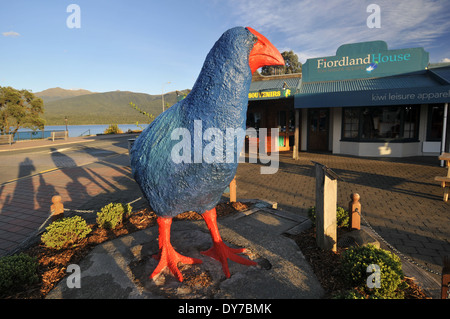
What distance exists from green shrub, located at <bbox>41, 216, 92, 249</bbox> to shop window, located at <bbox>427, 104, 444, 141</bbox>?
13.8 m

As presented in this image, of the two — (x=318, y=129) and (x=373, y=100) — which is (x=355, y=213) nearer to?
(x=373, y=100)

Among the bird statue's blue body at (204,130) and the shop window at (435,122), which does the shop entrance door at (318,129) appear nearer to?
the shop window at (435,122)

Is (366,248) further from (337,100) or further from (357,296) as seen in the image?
(337,100)

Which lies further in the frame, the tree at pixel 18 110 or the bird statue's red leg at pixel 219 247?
the tree at pixel 18 110

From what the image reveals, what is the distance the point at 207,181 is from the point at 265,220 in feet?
7.22

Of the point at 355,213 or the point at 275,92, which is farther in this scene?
the point at 275,92

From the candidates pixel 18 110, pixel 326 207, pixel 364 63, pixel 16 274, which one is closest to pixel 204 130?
pixel 326 207

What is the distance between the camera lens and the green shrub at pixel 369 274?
2.27 meters

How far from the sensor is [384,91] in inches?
373

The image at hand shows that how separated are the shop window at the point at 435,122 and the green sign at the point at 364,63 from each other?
74.6 inches

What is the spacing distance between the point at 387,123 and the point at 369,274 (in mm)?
11244

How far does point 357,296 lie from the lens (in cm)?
212

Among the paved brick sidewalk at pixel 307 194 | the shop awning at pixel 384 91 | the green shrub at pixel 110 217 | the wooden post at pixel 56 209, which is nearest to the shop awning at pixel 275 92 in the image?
the shop awning at pixel 384 91

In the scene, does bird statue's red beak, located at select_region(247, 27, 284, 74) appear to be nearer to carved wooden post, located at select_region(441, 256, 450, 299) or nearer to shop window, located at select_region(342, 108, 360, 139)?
carved wooden post, located at select_region(441, 256, 450, 299)
